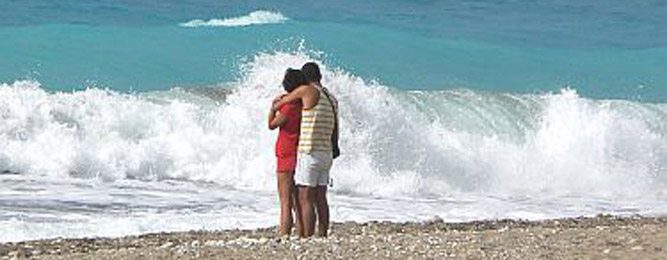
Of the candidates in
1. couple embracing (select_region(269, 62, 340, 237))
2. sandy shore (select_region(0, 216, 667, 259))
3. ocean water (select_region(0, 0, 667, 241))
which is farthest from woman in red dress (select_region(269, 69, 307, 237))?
ocean water (select_region(0, 0, 667, 241))

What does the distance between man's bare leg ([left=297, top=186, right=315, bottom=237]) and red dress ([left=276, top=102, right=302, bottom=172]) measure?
17 centimetres

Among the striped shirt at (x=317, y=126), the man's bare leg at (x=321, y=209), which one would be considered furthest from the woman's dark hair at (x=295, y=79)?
the man's bare leg at (x=321, y=209)

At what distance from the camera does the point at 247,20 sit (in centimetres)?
3756

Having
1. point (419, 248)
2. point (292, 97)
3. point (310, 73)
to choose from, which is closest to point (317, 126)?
point (292, 97)

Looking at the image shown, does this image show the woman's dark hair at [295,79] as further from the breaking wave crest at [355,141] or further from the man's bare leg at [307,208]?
the breaking wave crest at [355,141]

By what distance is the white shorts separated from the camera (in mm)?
11203

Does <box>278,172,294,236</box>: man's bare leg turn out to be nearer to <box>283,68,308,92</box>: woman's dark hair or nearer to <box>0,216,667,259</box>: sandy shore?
<box>0,216,667,259</box>: sandy shore

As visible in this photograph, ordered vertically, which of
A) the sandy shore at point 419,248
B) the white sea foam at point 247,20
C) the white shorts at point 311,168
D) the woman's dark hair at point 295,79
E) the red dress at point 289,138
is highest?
the white sea foam at point 247,20

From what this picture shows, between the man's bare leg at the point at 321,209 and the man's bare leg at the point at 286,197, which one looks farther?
the man's bare leg at the point at 321,209

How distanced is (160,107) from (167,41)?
518 inches

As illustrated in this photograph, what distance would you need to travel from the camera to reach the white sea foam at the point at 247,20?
3662cm

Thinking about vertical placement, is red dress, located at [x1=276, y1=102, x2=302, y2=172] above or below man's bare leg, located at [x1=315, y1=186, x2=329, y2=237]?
above

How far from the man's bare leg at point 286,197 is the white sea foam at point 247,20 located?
24753 mm

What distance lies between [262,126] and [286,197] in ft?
27.7
